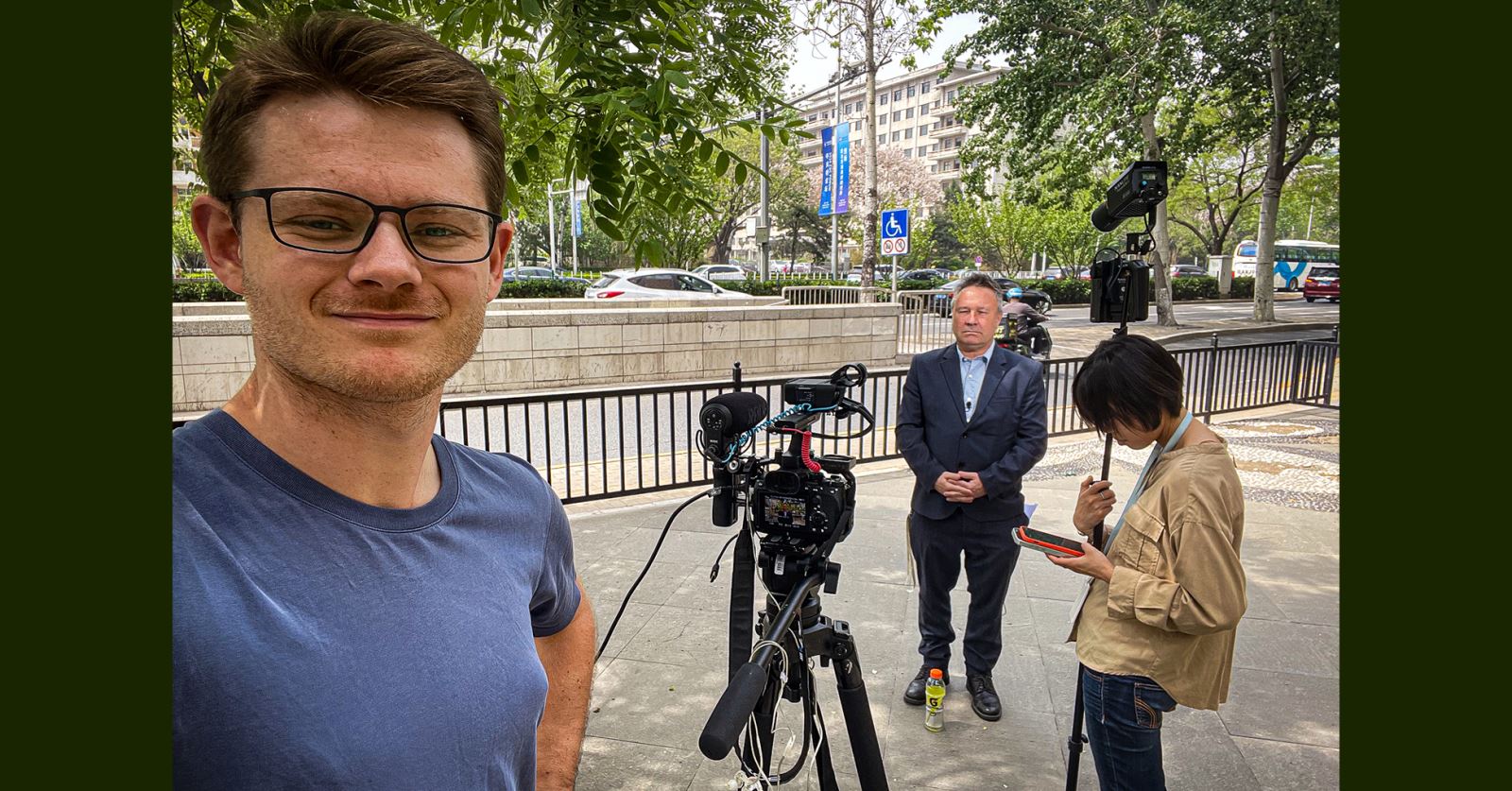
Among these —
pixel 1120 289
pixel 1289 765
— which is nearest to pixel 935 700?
pixel 1289 765

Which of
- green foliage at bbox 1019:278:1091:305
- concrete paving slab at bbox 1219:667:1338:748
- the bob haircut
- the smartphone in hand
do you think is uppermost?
green foliage at bbox 1019:278:1091:305

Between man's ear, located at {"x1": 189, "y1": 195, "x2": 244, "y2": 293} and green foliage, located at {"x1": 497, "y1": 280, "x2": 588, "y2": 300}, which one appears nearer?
man's ear, located at {"x1": 189, "y1": 195, "x2": 244, "y2": 293}

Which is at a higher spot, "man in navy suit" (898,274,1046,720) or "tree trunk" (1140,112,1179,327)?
"tree trunk" (1140,112,1179,327)

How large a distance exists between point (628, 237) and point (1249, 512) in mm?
6486

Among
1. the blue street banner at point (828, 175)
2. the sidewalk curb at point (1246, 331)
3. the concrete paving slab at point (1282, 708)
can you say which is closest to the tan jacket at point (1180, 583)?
the concrete paving slab at point (1282, 708)

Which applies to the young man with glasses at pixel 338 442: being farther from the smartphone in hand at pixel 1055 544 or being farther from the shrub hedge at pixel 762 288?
the shrub hedge at pixel 762 288

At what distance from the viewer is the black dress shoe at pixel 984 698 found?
3867mm

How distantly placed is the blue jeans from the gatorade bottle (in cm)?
124

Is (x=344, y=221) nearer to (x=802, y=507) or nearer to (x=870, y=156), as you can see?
(x=802, y=507)

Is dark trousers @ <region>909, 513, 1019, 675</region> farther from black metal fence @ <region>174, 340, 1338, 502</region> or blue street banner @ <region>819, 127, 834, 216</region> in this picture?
blue street banner @ <region>819, 127, 834, 216</region>

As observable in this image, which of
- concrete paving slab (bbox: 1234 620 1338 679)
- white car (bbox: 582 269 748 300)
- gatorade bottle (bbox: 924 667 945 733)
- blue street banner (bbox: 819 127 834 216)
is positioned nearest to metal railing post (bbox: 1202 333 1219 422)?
concrete paving slab (bbox: 1234 620 1338 679)

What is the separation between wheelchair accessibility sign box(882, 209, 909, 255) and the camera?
678 inches

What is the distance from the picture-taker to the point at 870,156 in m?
22.3

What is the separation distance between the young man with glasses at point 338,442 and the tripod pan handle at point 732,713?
672 mm
